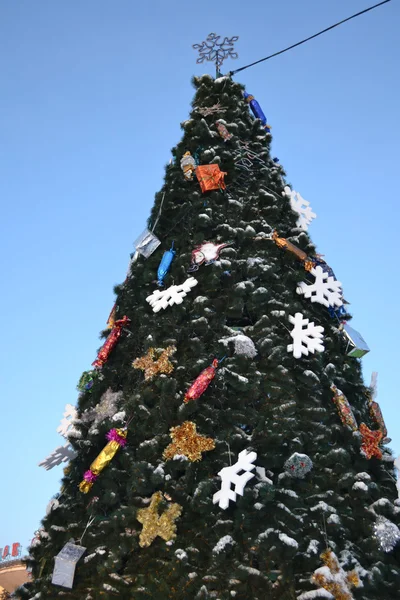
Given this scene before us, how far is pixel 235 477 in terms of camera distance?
441cm

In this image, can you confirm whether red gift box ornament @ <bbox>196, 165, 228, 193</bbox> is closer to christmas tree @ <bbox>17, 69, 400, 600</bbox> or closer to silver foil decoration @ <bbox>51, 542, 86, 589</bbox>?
christmas tree @ <bbox>17, 69, 400, 600</bbox>

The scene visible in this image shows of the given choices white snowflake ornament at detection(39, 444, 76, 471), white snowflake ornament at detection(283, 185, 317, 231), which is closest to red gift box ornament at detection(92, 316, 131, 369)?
white snowflake ornament at detection(39, 444, 76, 471)

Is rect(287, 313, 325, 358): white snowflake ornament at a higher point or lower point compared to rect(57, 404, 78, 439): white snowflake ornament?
higher

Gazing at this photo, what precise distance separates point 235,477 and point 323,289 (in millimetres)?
2546

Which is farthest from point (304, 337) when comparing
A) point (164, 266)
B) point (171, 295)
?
point (164, 266)

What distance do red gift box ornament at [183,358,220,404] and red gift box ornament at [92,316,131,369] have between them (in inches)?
56.4

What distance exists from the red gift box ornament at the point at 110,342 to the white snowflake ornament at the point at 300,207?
272cm

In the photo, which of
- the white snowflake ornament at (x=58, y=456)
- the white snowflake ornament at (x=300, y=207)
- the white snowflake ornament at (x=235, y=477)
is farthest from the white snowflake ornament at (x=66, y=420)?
the white snowflake ornament at (x=300, y=207)

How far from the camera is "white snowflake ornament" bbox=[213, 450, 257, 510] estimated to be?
14.1 feet

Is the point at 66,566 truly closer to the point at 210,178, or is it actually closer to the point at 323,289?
the point at 323,289

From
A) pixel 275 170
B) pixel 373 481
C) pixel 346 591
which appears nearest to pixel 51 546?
pixel 346 591

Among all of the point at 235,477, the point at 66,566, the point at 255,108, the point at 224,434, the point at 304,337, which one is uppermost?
the point at 255,108

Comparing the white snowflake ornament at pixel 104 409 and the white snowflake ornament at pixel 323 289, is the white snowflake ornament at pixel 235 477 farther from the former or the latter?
the white snowflake ornament at pixel 323 289

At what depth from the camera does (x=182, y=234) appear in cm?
640
